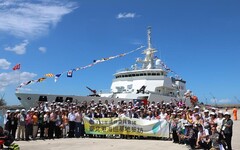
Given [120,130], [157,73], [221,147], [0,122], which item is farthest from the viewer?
[157,73]

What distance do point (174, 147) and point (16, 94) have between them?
50.0 feet

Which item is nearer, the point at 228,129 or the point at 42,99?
the point at 228,129

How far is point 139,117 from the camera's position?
1495 cm

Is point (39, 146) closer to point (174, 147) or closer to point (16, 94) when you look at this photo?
point (174, 147)

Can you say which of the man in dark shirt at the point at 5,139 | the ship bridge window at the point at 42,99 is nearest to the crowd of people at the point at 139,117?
the man in dark shirt at the point at 5,139

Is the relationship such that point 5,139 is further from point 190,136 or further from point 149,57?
point 149,57

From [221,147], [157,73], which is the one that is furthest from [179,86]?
[221,147]

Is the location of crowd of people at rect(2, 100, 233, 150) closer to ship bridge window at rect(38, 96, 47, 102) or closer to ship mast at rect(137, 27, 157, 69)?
ship bridge window at rect(38, 96, 47, 102)

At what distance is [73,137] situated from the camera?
15.0 metres

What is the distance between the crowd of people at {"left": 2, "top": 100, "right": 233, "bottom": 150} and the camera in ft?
32.7

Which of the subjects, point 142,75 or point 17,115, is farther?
point 142,75

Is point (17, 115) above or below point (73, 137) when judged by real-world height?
above

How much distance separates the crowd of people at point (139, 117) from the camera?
998 cm

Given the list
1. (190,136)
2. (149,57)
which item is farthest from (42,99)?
(149,57)
